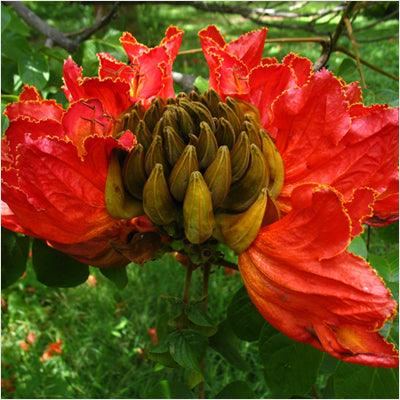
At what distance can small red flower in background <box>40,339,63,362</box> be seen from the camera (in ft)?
8.74

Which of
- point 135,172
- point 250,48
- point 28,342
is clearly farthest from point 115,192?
point 28,342

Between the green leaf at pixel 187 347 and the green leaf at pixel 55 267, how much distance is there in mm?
267

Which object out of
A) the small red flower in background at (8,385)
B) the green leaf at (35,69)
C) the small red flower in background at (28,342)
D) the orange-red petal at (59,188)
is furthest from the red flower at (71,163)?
the small red flower in background at (28,342)

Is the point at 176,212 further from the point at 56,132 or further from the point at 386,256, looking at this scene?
the point at 386,256

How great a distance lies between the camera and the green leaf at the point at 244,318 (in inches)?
42.8

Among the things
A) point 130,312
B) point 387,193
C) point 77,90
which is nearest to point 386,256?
point 387,193

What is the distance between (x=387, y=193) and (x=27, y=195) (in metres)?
0.47

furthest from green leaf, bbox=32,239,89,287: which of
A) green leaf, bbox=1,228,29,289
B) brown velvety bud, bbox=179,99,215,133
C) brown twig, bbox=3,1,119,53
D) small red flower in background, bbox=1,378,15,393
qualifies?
small red flower in background, bbox=1,378,15,393

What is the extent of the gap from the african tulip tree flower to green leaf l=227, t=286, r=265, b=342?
0.91 ft

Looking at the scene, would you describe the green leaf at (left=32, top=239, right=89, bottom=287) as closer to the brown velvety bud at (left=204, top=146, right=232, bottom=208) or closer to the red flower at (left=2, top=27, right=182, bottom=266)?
the red flower at (left=2, top=27, right=182, bottom=266)

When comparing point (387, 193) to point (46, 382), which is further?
point (46, 382)

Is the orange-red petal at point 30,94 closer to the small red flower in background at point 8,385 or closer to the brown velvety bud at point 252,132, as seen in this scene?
the brown velvety bud at point 252,132

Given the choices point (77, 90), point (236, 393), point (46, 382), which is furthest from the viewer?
point (46, 382)

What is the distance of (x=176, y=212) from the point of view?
2.62 feet
